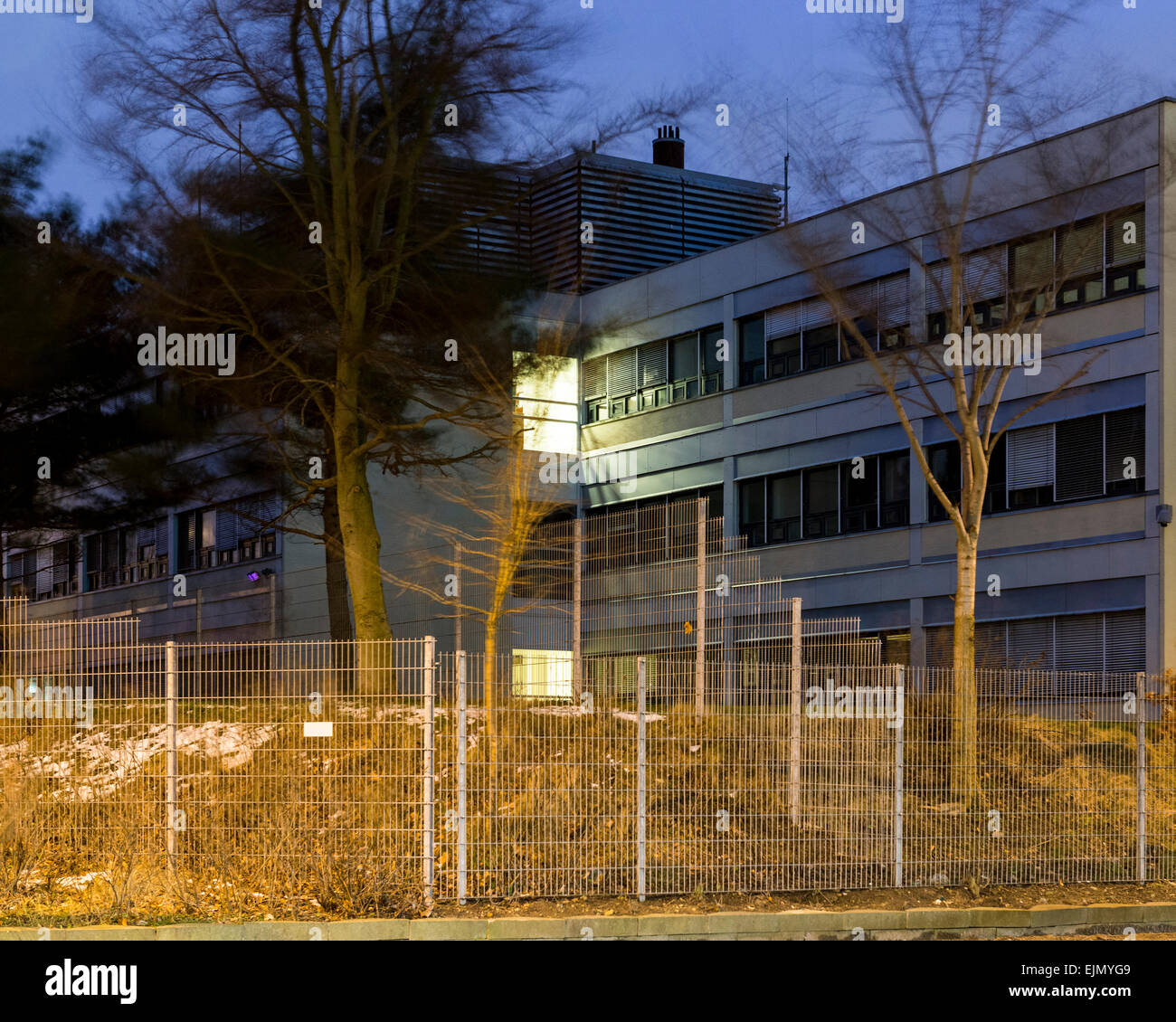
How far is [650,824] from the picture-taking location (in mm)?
14836

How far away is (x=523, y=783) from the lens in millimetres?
14039

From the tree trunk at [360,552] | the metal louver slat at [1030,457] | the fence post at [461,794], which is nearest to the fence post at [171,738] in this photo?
the fence post at [461,794]

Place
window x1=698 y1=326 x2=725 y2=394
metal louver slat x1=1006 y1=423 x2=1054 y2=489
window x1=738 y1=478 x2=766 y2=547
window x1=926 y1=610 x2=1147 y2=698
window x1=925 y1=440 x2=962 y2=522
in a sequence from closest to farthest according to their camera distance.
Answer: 1. window x1=926 y1=610 x2=1147 y2=698
2. metal louver slat x1=1006 y1=423 x2=1054 y2=489
3. window x1=925 y1=440 x2=962 y2=522
4. window x1=738 y1=478 x2=766 y2=547
5. window x1=698 y1=326 x2=725 y2=394

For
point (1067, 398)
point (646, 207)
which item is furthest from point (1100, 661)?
point (646, 207)

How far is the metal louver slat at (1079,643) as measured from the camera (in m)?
28.6

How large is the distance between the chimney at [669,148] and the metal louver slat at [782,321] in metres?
13.9

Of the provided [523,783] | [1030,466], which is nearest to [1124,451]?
[1030,466]

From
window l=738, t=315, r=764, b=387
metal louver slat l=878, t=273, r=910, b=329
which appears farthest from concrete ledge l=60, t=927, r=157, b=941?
window l=738, t=315, r=764, b=387

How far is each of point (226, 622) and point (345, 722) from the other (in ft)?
95.9

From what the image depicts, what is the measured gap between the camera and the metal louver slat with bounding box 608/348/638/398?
1620 inches

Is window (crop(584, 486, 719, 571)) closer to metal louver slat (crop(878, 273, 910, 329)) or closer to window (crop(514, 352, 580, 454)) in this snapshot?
metal louver slat (crop(878, 273, 910, 329))

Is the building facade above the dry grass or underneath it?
above

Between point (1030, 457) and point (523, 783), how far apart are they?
19.2 meters

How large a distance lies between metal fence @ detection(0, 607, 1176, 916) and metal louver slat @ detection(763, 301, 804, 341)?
2156 cm
